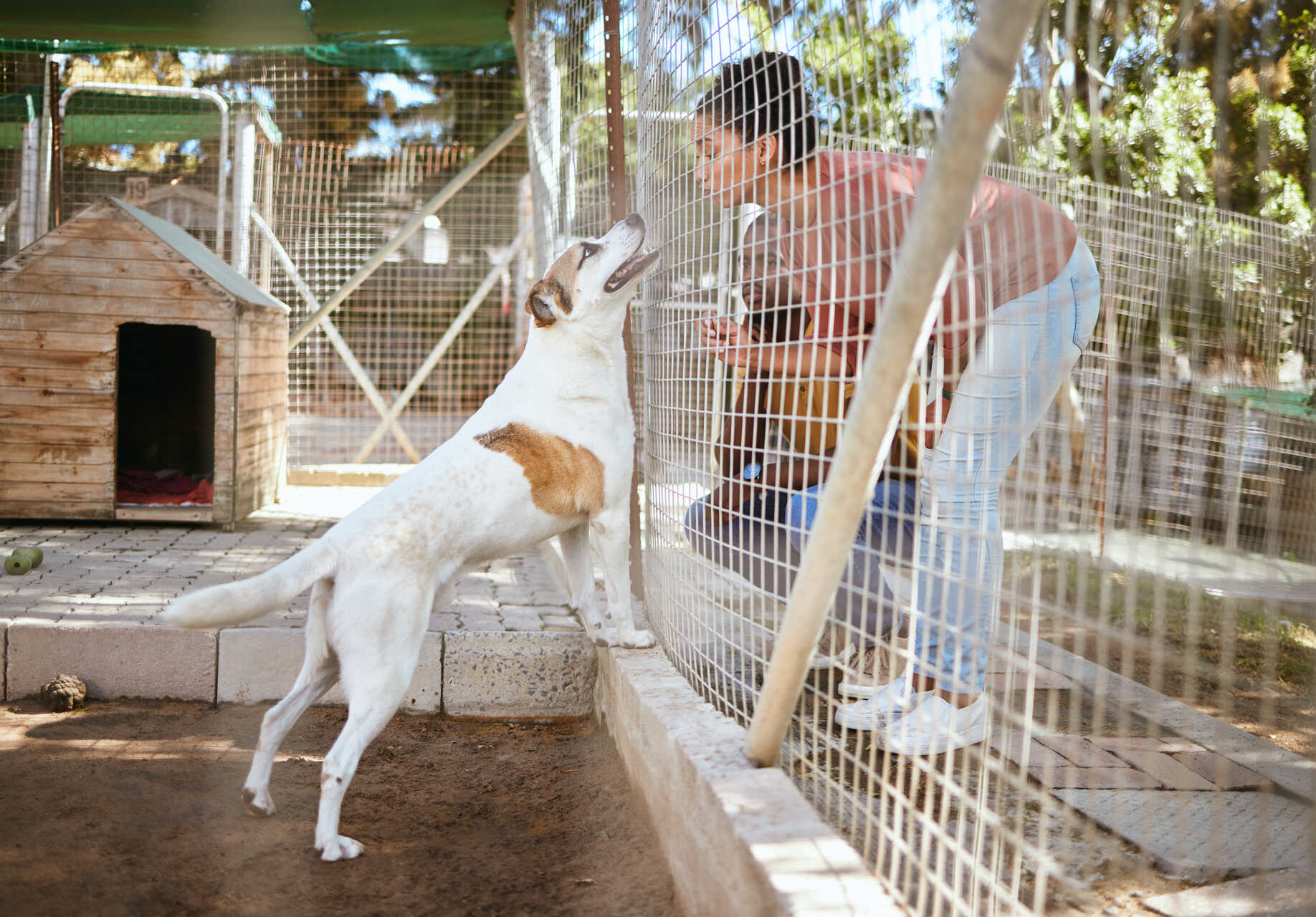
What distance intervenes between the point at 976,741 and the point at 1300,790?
796 millimetres

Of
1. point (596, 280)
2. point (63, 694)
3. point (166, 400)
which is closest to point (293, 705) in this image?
point (63, 694)

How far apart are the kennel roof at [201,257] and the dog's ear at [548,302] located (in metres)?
2.78

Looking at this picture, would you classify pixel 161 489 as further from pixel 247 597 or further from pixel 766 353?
pixel 766 353

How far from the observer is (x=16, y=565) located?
13.0ft

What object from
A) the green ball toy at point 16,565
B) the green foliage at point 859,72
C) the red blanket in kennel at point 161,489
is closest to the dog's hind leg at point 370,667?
the green foliage at point 859,72

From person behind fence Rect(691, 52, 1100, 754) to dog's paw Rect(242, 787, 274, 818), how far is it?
4.91 ft

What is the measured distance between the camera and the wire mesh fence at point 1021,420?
1.30 m

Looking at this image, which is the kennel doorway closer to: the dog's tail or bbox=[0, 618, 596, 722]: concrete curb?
bbox=[0, 618, 596, 722]: concrete curb

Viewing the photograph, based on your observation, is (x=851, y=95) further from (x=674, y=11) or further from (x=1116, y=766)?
(x=1116, y=766)

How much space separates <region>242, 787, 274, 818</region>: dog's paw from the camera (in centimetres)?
249

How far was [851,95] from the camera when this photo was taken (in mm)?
1781

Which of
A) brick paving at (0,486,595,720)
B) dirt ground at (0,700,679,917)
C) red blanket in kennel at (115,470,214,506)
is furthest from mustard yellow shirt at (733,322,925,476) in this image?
red blanket in kennel at (115,470,214,506)

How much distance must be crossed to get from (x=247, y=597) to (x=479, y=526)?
2.30ft

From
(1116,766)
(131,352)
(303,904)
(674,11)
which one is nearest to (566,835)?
(303,904)
